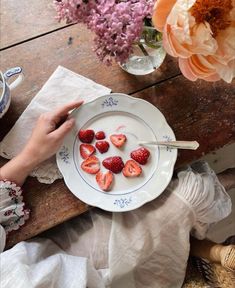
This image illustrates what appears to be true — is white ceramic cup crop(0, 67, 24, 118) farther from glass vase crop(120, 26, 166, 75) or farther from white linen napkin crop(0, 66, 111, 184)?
glass vase crop(120, 26, 166, 75)

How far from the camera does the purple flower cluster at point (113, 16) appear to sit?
0.65 meters

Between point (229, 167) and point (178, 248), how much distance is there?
31 cm

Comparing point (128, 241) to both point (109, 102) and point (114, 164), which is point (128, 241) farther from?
point (109, 102)

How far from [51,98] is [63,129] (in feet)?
0.35

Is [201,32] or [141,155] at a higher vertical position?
[201,32]

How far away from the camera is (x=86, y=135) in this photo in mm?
812

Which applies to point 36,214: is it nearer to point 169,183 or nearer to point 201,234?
point 169,183

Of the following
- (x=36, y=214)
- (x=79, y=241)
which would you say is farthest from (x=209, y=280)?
(x=36, y=214)

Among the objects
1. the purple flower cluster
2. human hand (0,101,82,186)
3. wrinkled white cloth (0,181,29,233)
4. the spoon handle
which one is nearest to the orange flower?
the purple flower cluster

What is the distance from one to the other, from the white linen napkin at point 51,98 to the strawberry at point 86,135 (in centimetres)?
7

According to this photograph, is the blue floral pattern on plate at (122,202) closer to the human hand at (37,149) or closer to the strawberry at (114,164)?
the strawberry at (114,164)

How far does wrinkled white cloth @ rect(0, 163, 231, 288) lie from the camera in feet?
2.61

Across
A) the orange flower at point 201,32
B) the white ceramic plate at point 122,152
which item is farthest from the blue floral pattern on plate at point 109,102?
the orange flower at point 201,32

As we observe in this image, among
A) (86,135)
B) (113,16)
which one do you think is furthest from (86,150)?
(113,16)
